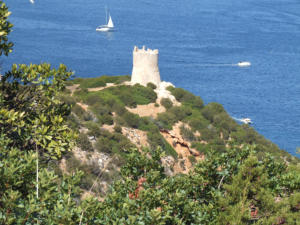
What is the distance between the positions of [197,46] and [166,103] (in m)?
64.5

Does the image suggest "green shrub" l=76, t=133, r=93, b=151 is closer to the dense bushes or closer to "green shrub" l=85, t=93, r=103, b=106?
"green shrub" l=85, t=93, r=103, b=106

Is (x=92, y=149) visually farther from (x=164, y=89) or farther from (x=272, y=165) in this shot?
(x=272, y=165)

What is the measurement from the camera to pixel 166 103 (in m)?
51.3

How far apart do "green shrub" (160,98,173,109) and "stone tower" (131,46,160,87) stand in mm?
2345

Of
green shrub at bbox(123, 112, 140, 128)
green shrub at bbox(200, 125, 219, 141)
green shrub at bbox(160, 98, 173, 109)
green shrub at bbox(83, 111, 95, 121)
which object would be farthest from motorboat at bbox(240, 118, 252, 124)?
green shrub at bbox(83, 111, 95, 121)

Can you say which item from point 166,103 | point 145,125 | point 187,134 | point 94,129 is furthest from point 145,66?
point 94,129

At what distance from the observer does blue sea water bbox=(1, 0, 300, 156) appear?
85.1 metres

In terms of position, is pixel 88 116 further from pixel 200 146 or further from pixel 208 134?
pixel 208 134

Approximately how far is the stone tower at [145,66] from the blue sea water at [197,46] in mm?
20256

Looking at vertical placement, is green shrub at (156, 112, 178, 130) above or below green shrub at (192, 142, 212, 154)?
above

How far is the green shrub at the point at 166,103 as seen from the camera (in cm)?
5119

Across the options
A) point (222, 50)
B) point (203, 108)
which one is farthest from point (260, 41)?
point (203, 108)

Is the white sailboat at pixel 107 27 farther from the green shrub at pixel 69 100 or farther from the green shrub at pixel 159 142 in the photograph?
the green shrub at pixel 159 142

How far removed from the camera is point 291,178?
511 inches
